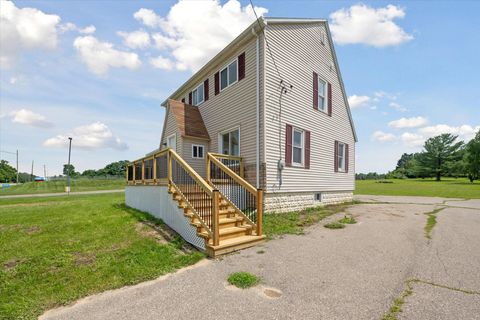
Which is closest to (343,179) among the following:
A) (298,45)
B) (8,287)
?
(298,45)

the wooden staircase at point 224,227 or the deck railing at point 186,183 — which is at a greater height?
the deck railing at point 186,183

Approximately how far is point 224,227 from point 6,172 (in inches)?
4123

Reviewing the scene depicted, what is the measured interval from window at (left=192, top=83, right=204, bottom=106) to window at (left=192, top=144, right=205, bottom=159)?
110 inches

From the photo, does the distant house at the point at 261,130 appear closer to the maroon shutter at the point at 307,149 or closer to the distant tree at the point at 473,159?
the maroon shutter at the point at 307,149

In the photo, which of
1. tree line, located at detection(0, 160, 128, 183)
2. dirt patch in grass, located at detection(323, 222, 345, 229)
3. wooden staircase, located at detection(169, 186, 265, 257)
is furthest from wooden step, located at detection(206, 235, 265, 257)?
tree line, located at detection(0, 160, 128, 183)

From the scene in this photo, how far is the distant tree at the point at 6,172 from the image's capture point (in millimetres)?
75625

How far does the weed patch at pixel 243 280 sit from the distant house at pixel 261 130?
194cm

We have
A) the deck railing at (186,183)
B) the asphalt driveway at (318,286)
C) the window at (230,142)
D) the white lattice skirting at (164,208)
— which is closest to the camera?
the asphalt driveway at (318,286)

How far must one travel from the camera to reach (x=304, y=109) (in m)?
11.0

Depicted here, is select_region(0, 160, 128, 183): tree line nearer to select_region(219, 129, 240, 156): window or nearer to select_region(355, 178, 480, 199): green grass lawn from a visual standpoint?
select_region(355, 178, 480, 199): green grass lawn

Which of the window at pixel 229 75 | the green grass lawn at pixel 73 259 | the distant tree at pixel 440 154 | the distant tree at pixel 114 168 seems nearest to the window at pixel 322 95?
the window at pixel 229 75

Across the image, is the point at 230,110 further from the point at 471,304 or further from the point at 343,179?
the point at 471,304

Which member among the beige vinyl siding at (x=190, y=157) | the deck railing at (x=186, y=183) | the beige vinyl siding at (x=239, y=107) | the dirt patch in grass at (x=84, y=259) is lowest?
the dirt patch in grass at (x=84, y=259)

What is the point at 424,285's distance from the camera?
3713mm
